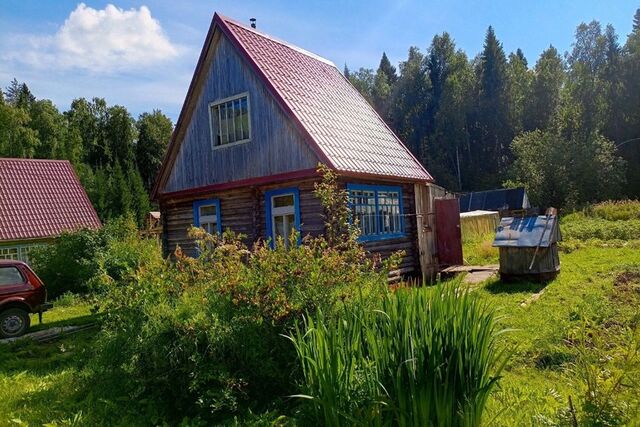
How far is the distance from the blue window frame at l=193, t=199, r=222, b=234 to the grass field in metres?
4.21

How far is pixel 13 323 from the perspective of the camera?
32.6 feet

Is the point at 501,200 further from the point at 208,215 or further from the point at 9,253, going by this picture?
the point at 9,253

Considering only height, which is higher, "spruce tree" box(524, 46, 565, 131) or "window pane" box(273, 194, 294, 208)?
"spruce tree" box(524, 46, 565, 131)

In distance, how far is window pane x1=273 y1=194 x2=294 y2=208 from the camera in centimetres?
1161

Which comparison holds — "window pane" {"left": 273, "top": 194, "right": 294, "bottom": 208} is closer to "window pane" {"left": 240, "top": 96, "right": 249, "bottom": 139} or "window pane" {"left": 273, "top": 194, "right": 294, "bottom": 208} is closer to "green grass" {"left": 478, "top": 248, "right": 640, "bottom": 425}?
"window pane" {"left": 240, "top": 96, "right": 249, "bottom": 139}

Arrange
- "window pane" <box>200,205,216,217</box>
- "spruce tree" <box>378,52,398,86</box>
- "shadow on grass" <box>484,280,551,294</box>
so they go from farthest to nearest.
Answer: "spruce tree" <box>378,52,398,86</box>, "window pane" <box>200,205,216,217</box>, "shadow on grass" <box>484,280,551,294</box>

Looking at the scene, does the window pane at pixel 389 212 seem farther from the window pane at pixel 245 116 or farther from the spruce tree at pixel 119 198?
the spruce tree at pixel 119 198

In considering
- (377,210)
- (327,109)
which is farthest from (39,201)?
(377,210)

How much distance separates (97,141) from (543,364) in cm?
6681

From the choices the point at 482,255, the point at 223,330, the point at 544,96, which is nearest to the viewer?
the point at 223,330

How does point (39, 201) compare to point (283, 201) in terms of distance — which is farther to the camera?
point (39, 201)

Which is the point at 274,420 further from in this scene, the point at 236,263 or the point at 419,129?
the point at 419,129

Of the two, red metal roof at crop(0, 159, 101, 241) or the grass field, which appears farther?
red metal roof at crop(0, 159, 101, 241)

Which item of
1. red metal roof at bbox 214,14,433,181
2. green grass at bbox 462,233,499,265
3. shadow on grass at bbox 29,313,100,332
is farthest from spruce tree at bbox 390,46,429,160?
shadow on grass at bbox 29,313,100,332
